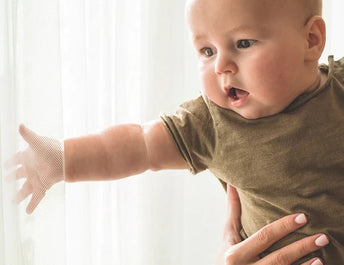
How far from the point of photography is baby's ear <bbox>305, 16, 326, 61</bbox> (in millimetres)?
898

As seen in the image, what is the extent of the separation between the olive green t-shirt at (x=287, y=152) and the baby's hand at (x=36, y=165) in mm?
241

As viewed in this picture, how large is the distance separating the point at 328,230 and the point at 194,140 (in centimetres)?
30

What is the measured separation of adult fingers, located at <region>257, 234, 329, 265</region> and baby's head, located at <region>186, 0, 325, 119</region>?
0.25 meters

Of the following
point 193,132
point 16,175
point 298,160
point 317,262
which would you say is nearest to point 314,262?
point 317,262

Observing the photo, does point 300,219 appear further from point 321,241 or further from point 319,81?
point 319,81

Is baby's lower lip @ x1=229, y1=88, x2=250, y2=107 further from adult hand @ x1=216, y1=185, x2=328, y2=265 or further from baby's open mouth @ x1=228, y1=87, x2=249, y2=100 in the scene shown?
adult hand @ x1=216, y1=185, x2=328, y2=265

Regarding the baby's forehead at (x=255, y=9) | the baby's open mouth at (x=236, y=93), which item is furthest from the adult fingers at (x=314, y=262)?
the baby's forehead at (x=255, y=9)

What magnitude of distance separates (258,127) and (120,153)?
0.84 feet

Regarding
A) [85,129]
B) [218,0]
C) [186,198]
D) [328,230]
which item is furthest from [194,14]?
[186,198]

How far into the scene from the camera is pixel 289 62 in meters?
0.88

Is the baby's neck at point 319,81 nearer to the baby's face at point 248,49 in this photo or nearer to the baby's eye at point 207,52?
the baby's face at point 248,49

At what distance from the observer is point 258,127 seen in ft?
3.09

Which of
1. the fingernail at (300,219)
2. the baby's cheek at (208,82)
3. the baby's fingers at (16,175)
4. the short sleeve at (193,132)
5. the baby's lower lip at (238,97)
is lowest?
the fingernail at (300,219)

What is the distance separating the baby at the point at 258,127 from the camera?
0.86 m
